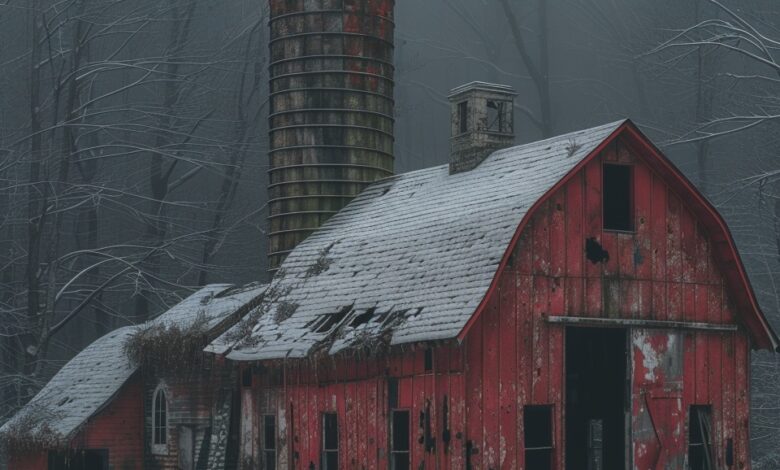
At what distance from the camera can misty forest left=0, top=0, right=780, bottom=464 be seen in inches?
1324

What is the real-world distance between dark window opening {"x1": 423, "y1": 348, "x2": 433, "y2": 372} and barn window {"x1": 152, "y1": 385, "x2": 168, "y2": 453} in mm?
7643

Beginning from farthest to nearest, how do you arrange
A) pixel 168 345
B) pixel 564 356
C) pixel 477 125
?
pixel 168 345 → pixel 477 125 → pixel 564 356

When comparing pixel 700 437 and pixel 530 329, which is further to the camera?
pixel 700 437

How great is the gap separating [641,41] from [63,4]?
19.9 meters

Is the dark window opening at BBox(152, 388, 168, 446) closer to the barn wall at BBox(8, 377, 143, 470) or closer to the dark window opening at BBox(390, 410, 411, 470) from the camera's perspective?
the barn wall at BBox(8, 377, 143, 470)

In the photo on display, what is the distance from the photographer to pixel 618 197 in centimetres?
1869

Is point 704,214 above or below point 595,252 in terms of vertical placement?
above

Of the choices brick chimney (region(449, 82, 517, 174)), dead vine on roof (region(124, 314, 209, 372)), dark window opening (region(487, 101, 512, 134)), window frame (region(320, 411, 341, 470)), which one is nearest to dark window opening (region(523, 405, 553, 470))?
window frame (region(320, 411, 341, 470))

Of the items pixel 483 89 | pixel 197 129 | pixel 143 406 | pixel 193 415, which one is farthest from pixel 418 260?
pixel 197 129

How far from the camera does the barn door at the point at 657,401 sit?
59.2 feet

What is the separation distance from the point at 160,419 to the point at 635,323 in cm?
960

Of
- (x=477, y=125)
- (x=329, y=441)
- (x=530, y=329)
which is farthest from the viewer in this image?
(x=477, y=125)

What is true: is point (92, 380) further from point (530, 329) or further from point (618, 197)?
point (618, 197)

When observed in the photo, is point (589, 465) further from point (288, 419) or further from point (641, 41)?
point (641, 41)
